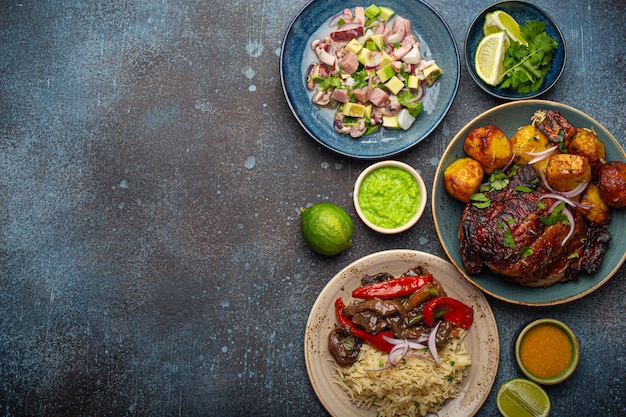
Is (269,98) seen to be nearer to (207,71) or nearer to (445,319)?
(207,71)

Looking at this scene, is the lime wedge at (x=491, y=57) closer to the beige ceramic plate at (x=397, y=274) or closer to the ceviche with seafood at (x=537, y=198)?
the ceviche with seafood at (x=537, y=198)

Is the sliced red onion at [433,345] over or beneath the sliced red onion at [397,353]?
over

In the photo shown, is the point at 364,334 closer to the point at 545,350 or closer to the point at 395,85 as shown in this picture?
the point at 545,350

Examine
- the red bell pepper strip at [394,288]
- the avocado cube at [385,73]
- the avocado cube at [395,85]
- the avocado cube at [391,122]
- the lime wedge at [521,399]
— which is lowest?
the lime wedge at [521,399]

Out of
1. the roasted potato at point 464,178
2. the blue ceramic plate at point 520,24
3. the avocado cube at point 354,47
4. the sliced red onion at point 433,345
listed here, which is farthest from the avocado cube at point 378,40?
the sliced red onion at point 433,345

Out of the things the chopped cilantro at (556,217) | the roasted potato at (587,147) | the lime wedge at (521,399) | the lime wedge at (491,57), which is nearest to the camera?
the chopped cilantro at (556,217)

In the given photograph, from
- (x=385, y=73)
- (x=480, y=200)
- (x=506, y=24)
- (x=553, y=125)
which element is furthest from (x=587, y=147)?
(x=385, y=73)
